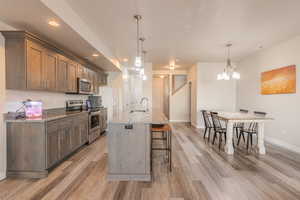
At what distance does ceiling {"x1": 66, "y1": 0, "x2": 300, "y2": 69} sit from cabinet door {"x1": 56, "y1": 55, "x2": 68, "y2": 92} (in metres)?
1.03

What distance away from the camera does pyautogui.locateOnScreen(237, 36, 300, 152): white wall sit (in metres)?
3.76

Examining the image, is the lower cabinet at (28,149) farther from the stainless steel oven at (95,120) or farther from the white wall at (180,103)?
the white wall at (180,103)

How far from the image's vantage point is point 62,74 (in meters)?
3.40

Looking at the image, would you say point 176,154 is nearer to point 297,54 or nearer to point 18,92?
point 18,92

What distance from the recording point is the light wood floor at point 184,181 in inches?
80.7

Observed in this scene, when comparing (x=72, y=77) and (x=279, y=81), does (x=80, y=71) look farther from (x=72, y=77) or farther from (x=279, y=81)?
(x=279, y=81)

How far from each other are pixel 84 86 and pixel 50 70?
1.34 meters

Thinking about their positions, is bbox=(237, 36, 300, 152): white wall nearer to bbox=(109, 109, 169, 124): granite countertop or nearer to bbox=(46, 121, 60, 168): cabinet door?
bbox=(109, 109, 169, 124): granite countertop

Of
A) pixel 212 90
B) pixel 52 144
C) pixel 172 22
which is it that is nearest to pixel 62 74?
pixel 52 144

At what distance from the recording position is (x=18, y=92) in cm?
270

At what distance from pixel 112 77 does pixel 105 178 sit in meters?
4.70

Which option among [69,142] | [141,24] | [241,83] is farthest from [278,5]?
[69,142]

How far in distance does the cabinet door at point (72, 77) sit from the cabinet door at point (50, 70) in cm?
52

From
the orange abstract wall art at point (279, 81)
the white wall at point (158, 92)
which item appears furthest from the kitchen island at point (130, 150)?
the white wall at point (158, 92)
